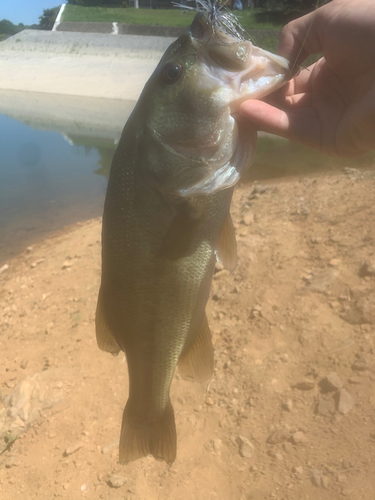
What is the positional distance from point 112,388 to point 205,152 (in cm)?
312

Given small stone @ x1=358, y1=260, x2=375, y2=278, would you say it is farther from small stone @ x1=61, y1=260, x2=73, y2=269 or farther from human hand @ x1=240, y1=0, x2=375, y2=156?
small stone @ x1=61, y1=260, x2=73, y2=269

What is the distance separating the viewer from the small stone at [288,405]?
328cm

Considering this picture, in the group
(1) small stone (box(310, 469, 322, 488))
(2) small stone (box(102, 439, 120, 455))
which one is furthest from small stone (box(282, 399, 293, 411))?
(2) small stone (box(102, 439, 120, 455))

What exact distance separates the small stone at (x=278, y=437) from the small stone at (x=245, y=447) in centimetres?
17

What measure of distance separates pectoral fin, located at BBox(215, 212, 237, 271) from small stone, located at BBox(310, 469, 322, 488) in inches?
77.8

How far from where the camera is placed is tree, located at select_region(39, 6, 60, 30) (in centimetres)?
3822

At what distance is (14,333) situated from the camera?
4996 mm

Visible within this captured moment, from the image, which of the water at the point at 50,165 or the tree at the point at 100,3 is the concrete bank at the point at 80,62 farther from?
the tree at the point at 100,3

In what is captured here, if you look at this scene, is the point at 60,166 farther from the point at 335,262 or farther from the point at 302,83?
the point at 302,83

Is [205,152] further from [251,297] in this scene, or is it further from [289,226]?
[289,226]

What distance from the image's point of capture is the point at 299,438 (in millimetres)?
3059

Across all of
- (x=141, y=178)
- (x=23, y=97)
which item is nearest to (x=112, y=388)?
(x=141, y=178)

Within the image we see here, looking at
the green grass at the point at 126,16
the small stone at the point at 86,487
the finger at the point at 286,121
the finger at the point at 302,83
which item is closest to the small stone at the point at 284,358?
the small stone at the point at 86,487

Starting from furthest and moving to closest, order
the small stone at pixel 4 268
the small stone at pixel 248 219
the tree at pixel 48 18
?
1. the tree at pixel 48 18
2. the small stone at pixel 4 268
3. the small stone at pixel 248 219
